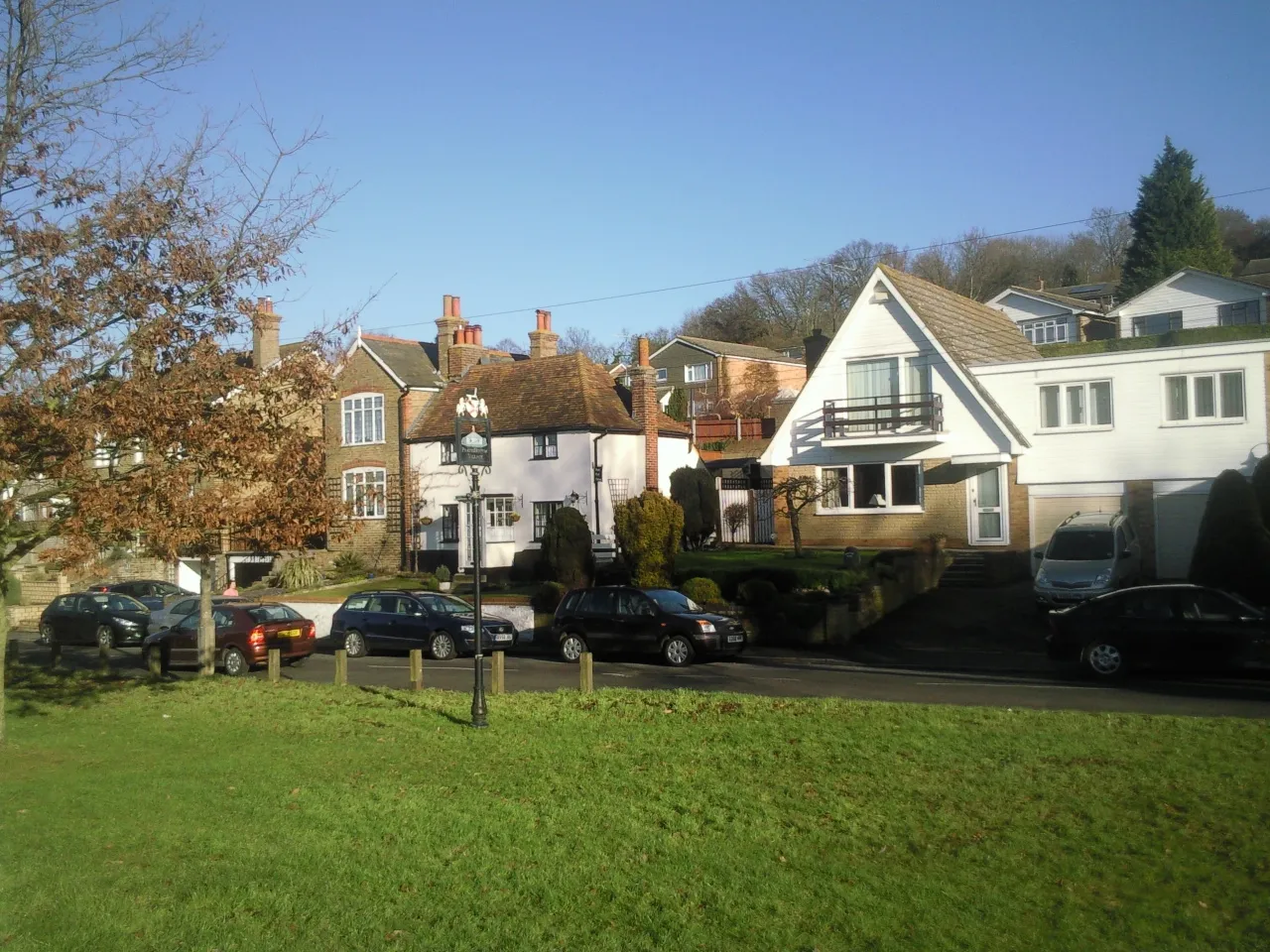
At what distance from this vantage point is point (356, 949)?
22.1 feet

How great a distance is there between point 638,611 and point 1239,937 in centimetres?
1715

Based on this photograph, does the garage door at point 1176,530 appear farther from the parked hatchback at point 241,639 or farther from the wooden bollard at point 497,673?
the parked hatchback at point 241,639

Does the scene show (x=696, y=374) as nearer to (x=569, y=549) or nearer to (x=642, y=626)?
(x=569, y=549)

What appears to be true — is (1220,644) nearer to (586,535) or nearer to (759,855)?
(759,855)

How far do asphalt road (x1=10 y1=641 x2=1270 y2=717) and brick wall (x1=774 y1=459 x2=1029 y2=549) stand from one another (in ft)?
33.8

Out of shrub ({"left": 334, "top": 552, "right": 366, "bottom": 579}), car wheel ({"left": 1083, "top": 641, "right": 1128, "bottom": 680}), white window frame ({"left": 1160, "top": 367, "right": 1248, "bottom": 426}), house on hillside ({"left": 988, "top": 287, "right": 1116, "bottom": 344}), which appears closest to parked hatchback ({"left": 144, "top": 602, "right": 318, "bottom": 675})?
shrub ({"left": 334, "top": 552, "right": 366, "bottom": 579})

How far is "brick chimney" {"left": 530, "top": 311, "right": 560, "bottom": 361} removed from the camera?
43.2 meters

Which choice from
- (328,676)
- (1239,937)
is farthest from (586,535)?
(1239,937)

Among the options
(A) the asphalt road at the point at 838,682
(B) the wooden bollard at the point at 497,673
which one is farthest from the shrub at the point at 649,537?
(B) the wooden bollard at the point at 497,673

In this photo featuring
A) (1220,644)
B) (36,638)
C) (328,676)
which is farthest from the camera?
(36,638)

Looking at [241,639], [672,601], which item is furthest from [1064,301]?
[241,639]

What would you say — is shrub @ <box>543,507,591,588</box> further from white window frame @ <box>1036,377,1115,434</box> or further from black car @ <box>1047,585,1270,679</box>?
black car @ <box>1047,585,1270,679</box>

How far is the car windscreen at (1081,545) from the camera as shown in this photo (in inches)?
998

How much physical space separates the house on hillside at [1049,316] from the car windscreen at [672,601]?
43.2 m
